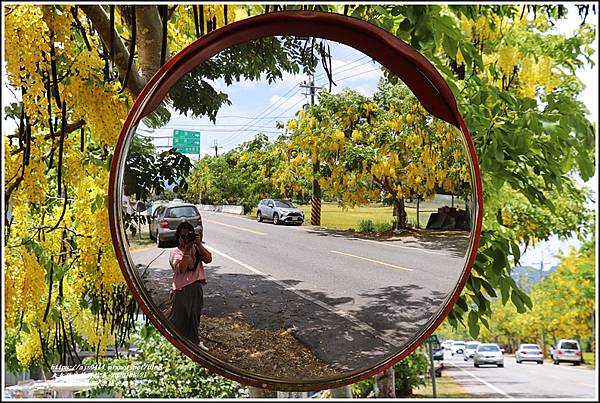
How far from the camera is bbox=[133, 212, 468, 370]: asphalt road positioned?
47 centimetres

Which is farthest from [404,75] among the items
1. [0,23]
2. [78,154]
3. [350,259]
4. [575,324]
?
[575,324]

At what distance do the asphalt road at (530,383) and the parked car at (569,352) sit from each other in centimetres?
16

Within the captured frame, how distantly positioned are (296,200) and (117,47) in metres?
0.49

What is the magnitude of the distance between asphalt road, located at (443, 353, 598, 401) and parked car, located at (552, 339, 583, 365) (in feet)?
0.52

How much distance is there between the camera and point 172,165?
0.49m

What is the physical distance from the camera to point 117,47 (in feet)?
2.87

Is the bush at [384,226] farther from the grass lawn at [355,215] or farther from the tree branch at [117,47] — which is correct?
the tree branch at [117,47]

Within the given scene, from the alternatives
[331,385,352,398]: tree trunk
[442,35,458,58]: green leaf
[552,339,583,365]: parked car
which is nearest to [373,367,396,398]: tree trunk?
[331,385,352,398]: tree trunk

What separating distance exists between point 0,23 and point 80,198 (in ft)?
1.42

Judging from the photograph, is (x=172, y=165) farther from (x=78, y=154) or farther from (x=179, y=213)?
(x=78, y=154)

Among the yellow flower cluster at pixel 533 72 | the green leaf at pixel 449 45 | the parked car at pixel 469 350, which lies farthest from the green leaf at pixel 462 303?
the parked car at pixel 469 350

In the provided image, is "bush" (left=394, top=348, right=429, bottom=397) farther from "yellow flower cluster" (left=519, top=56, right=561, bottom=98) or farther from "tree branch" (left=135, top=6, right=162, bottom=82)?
"tree branch" (left=135, top=6, right=162, bottom=82)

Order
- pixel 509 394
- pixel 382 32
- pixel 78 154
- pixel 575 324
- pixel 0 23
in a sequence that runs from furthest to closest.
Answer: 1. pixel 575 324
2. pixel 509 394
3. pixel 78 154
4. pixel 0 23
5. pixel 382 32

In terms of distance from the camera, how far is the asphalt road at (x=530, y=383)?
7488 mm
